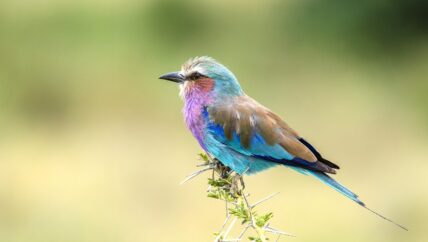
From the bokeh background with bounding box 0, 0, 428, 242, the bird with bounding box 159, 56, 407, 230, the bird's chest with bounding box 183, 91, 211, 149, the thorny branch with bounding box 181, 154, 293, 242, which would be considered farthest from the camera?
the bokeh background with bounding box 0, 0, 428, 242

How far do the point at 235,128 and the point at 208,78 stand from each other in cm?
28

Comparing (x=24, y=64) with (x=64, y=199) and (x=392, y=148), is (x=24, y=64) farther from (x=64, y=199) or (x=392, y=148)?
(x=392, y=148)

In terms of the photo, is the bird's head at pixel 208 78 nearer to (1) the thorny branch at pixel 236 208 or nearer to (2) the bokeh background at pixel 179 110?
(1) the thorny branch at pixel 236 208

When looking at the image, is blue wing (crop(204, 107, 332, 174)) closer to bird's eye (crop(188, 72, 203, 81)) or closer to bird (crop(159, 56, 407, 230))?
bird (crop(159, 56, 407, 230))

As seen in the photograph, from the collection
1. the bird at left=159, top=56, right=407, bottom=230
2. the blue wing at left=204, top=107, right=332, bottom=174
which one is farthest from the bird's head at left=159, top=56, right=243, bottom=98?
the blue wing at left=204, top=107, right=332, bottom=174

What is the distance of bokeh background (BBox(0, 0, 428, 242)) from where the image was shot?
27.1ft

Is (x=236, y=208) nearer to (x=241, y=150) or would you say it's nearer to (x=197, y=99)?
(x=241, y=150)

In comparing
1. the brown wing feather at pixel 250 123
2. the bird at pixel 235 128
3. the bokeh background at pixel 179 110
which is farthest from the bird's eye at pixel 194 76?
the bokeh background at pixel 179 110

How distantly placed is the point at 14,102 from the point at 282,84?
11.5ft

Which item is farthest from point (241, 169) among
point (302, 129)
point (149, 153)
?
point (302, 129)

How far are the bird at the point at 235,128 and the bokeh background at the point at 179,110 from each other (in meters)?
3.63

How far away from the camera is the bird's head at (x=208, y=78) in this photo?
437 cm

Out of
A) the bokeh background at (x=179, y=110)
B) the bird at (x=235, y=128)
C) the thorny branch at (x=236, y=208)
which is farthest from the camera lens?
the bokeh background at (x=179, y=110)

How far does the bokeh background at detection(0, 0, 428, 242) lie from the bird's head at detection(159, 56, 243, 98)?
11.9 feet
